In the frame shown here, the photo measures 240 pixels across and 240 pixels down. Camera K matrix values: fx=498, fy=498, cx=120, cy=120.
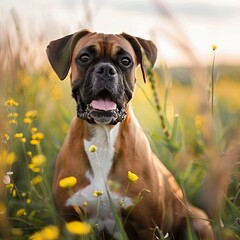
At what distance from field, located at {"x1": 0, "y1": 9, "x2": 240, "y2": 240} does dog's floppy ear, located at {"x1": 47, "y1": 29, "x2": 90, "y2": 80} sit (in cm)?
36

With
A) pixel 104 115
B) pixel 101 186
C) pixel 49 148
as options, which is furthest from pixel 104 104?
pixel 49 148

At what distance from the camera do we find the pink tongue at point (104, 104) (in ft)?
11.3

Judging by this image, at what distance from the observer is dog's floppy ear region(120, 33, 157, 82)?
375 centimetres

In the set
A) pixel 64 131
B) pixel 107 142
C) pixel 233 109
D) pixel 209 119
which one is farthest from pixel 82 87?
pixel 233 109

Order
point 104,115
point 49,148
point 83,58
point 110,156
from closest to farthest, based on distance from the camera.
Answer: point 104,115 → point 110,156 → point 83,58 → point 49,148

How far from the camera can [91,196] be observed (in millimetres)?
3395

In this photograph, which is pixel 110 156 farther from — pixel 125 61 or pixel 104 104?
pixel 125 61

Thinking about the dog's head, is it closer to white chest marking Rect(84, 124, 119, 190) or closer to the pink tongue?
the pink tongue

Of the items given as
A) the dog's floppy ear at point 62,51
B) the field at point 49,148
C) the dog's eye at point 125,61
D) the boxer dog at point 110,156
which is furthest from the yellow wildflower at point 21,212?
the dog's eye at point 125,61

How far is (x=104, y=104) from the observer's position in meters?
3.50

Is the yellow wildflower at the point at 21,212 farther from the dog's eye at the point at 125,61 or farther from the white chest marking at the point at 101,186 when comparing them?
the dog's eye at the point at 125,61

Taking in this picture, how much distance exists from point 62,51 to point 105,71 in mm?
510

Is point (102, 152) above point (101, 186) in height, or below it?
above

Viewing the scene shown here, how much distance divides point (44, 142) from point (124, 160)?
140 cm
